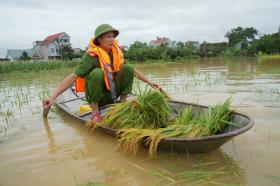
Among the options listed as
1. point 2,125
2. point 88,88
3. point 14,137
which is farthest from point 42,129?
point 88,88

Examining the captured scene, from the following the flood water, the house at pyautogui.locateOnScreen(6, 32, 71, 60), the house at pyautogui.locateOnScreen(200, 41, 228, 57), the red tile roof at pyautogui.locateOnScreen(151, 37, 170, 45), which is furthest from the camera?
the red tile roof at pyautogui.locateOnScreen(151, 37, 170, 45)

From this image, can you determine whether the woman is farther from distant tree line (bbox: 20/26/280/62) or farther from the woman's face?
distant tree line (bbox: 20/26/280/62)

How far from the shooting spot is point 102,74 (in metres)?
3.24

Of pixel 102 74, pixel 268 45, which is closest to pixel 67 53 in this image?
pixel 268 45

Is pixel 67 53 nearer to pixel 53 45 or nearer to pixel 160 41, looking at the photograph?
pixel 53 45

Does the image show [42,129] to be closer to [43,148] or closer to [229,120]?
[43,148]

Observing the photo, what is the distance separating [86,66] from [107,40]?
405 millimetres

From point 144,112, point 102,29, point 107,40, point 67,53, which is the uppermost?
point 67,53

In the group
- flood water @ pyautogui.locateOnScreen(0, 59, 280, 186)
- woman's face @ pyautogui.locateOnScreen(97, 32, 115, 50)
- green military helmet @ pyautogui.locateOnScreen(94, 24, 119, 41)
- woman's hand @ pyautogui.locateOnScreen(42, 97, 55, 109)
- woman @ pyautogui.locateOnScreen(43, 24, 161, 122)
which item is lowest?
flood water @ pyautogui.locateOnScreen(0, 59, 280, 186)

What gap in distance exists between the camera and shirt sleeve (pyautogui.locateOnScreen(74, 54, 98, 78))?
3.28 m

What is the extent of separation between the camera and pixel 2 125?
13.7 ft

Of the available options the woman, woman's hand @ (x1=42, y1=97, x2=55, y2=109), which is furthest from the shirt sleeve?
woman's hand @ (x1=42, y1=97, x2=55, y2=109)

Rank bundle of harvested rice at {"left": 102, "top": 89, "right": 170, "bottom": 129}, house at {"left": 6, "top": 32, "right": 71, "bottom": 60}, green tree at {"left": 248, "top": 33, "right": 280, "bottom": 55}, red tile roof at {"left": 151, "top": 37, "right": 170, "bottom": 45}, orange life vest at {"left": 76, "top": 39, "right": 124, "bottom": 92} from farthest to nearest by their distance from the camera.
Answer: red tile roof at {"left": 151, "top": 37, "right": 170, "bottom": 45}, house at {"left": 6, "top": 32, "right": 71, "bottom": 60}, green tree at {"left": 248, "top": 33, "right": 280, "bottom": 55}, orange life vest at {"left": 76, "top": 39, "right": 124, "bottom": 92}, bundle of harvested rice at {"left": 102, "top": 89, "right": 170, "bottom": 129}

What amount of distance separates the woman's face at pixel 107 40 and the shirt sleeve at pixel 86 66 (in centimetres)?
20
